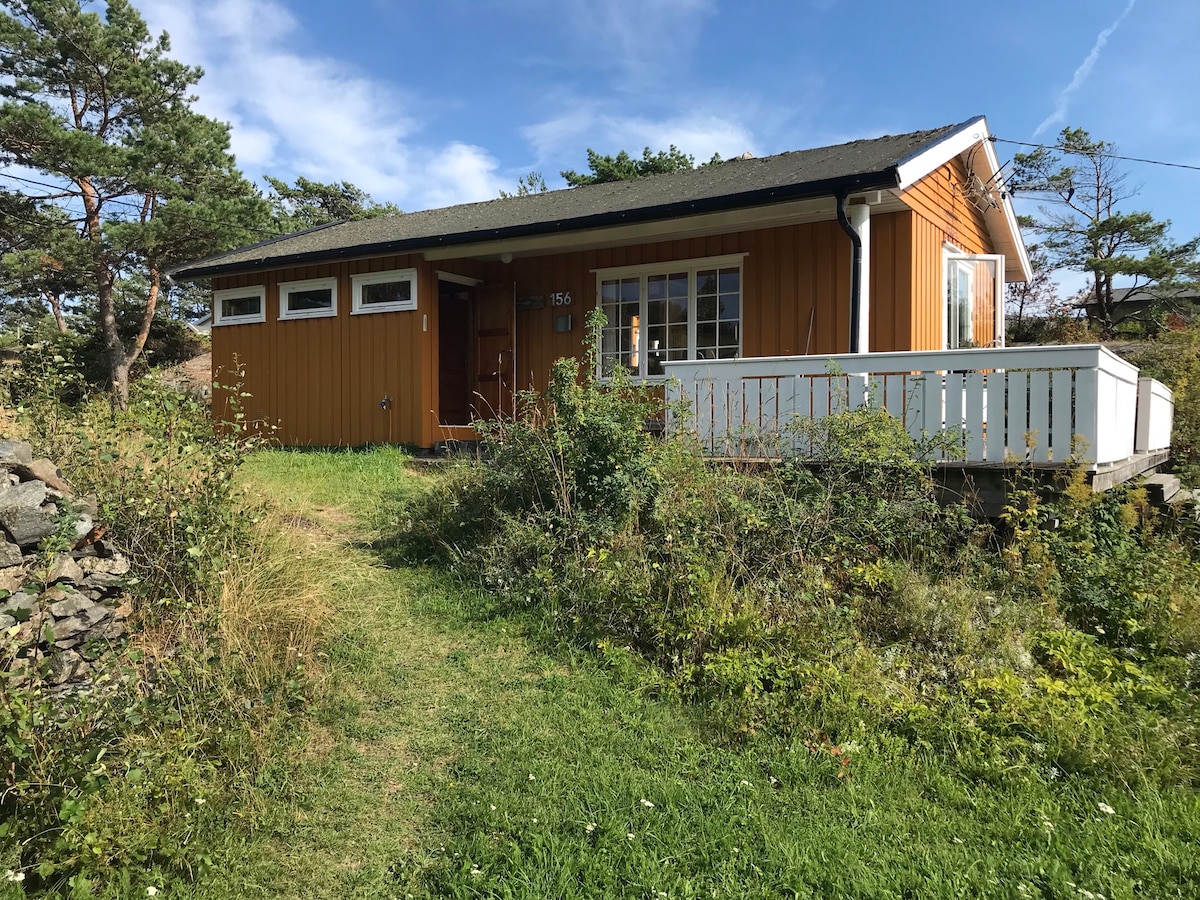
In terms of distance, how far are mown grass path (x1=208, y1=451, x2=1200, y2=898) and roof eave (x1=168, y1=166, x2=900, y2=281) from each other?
5.44 meters

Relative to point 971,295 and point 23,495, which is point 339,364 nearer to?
point 23,495

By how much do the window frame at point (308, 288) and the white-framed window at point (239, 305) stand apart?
446 mm

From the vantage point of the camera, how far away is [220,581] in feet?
11.8

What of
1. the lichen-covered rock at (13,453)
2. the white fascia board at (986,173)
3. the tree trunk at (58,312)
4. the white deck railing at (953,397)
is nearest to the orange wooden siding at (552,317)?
the white fascia board at (986,173)

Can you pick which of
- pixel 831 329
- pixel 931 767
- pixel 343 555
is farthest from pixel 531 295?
pixel 931 767

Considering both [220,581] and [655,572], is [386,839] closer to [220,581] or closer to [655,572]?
[220,581]

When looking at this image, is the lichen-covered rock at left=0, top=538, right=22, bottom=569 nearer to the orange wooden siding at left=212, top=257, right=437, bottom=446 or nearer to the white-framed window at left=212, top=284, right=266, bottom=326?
the orange wooden siding at left=212, top=257, right=437, bottom=446

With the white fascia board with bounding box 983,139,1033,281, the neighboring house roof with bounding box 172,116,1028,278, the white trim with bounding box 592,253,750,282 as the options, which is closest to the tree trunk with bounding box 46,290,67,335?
the neighboring house roof with bounding box 172,116,1028,278

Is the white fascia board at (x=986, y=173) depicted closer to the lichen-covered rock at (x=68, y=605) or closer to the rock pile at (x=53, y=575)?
the rock pile at (x=53, y=575)

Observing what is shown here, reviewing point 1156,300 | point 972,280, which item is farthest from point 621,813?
point 1156,300

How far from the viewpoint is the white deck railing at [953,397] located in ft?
16.8

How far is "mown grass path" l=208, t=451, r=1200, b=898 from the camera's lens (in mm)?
2418

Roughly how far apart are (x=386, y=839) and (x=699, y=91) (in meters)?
20.9

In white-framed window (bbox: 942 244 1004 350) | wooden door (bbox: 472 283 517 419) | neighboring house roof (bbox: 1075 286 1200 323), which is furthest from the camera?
neighboring house roof (bbox: 1075 286 1200 323)
